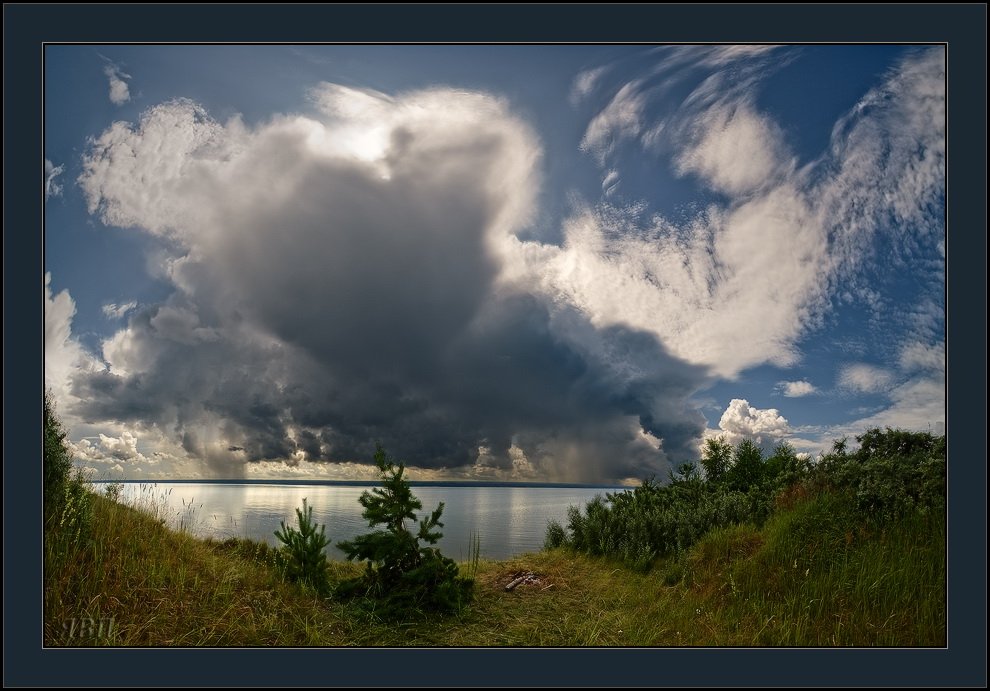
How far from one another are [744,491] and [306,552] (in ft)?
27.9

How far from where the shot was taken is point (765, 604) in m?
7.02

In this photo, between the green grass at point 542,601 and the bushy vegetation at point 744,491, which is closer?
the green grass at point 542,601

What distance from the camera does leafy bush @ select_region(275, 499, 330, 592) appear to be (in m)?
7.47

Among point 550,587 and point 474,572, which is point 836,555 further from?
point 474,572

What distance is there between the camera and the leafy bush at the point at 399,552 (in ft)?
23.4

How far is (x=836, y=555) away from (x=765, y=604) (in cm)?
124

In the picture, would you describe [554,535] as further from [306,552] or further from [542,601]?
[306,552]

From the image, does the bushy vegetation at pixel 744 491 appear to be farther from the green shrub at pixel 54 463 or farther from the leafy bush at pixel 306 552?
the green shrub at pixel 54 463

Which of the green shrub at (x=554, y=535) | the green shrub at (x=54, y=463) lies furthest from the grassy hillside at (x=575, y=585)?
the green shrub at (x=554, y=535)

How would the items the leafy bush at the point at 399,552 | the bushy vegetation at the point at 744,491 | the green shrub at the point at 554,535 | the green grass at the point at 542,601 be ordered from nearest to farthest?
the green grass at the point at 542,601 < the leafy bush at the point at 399,552 < the bushy vegetation at the point at 744,491 < the green shrub at the point at 554,535

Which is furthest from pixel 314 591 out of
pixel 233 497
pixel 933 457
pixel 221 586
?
pixel 933 457

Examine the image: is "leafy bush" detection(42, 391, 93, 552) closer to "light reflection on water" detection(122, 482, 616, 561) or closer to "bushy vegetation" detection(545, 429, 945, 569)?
"light reflection on water" detection(122, 482, 616, 561)

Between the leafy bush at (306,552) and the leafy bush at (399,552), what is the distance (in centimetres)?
41

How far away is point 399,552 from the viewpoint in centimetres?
720
